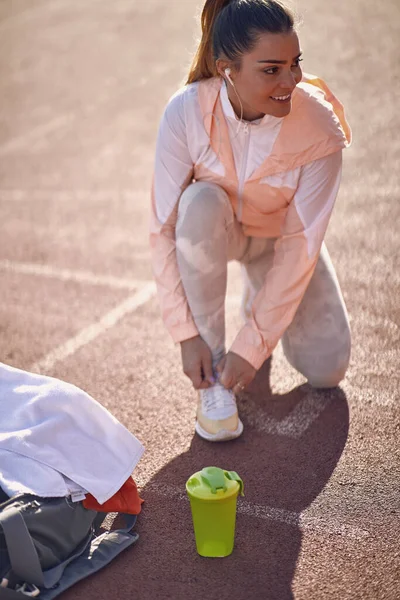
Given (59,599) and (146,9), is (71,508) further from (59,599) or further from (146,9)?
(146,9)

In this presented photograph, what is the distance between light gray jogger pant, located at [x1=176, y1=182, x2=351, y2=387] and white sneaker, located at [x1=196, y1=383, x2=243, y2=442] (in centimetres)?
15

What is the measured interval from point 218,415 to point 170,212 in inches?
33.7

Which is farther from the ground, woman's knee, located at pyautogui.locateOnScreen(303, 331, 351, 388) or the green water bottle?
the green water bottle

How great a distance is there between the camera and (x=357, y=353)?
3879mm

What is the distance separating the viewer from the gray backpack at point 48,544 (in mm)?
2414

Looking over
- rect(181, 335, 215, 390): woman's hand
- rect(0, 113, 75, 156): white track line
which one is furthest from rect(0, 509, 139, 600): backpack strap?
rect(0, 113, 75, 156): white track line

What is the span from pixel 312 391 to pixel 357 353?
383 mm

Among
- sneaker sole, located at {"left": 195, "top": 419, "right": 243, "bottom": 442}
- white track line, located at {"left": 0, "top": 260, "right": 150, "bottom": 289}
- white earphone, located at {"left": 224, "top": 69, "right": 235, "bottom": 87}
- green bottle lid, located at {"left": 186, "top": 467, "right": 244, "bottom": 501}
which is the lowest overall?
white track line, located at {"left": 0, "top": 260, "right": 150, "bottom": 289}

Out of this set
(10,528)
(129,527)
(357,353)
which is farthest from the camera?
(357,353)

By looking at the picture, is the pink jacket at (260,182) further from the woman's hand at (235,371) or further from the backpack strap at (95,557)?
the backpack strap at (95,557)

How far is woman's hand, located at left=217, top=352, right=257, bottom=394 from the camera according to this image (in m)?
3.22

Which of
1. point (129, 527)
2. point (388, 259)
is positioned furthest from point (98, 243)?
point (129, 527)

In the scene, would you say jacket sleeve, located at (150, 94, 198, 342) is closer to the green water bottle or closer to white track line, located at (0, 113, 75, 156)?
the green water bottle

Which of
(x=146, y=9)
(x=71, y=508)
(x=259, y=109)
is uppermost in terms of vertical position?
(x=259, y=109)
